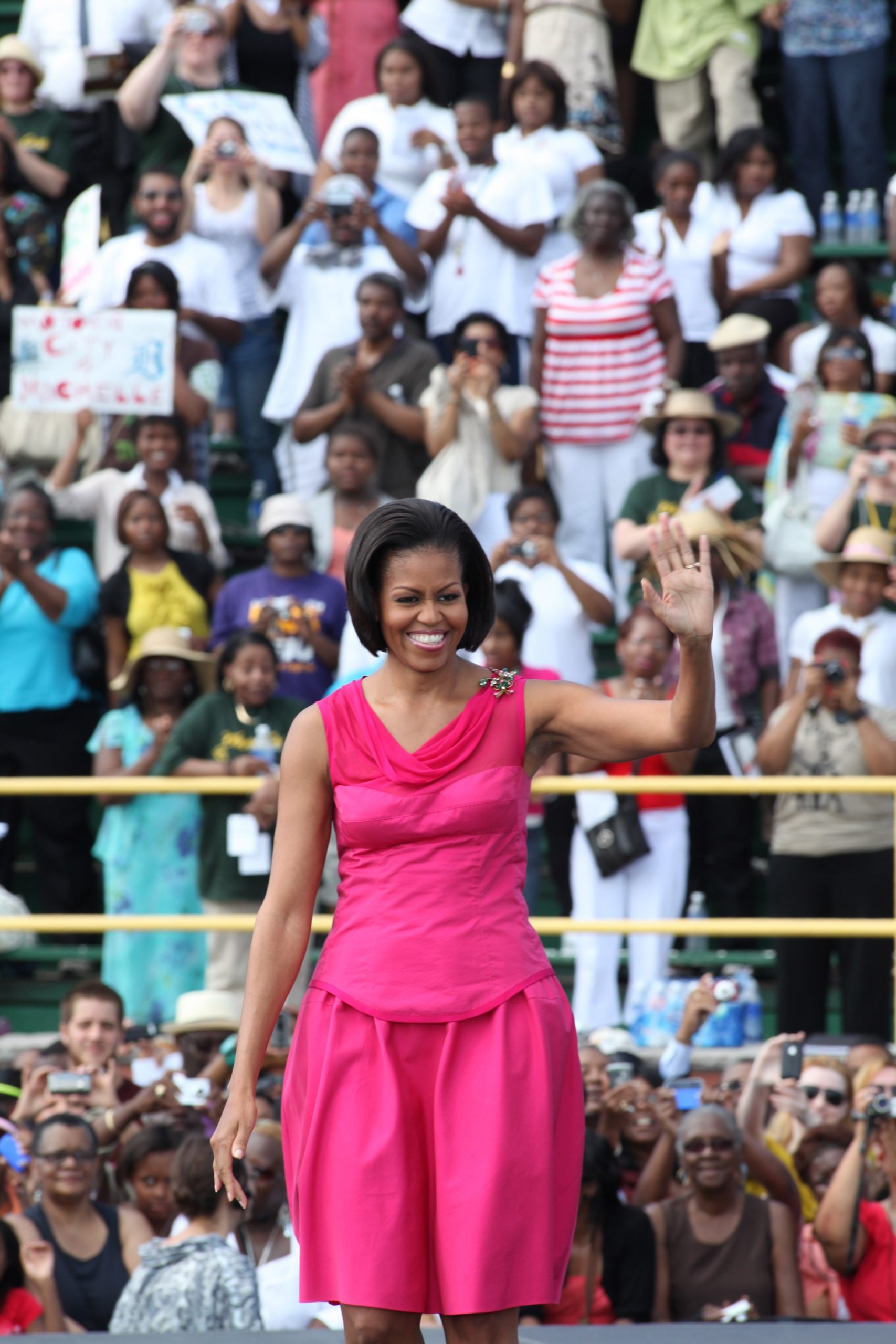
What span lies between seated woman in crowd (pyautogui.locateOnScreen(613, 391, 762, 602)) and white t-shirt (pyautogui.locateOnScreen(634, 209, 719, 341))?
1214 mm

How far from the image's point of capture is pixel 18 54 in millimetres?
10359

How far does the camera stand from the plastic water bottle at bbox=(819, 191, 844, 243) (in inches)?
422

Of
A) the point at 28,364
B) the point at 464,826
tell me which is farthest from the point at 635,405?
the point at 464,826

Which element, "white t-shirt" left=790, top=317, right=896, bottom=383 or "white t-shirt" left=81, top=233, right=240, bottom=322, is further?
"white t-shirt" left=81, top=233, right=240, bottom=322

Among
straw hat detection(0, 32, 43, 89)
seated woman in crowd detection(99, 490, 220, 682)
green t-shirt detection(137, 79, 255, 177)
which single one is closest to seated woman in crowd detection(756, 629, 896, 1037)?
seated woman in crowd detection(99, 490, 220, 682)

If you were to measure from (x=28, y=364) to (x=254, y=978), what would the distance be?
6025mm

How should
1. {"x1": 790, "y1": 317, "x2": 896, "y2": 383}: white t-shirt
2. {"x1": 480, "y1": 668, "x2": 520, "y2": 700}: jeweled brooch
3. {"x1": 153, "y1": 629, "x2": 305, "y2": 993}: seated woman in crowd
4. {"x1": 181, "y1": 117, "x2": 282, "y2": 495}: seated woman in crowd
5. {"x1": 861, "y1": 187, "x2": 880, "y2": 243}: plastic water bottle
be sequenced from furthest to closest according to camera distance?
{"x1": 861, "y1": 187, "x2": 880, "y2": 243}: plastic water bottle
{"x1": 181, "y1": 117, "x2": 282, "y2": 495}: seated woman in crowd
{"x1": 790, "y1": 317, "x2": 896, "y2": 383}: white t-shirt
{"x1": 153, "y1": 629, "x2": 305, "y2": 993}: seated woman in crowd
{"x1": 480, "y1": 668, "x2": 520, "y2": 700}: jeweled brooch

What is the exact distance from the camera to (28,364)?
8867mm

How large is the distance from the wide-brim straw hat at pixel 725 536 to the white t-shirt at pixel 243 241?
2.81 meters

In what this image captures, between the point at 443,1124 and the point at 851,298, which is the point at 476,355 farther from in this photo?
the point at 443,1124

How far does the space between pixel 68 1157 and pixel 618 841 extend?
2497 mm

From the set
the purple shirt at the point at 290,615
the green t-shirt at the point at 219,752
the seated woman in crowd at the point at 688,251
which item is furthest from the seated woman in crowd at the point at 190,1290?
the seated woman in crowd at the point at 688,251

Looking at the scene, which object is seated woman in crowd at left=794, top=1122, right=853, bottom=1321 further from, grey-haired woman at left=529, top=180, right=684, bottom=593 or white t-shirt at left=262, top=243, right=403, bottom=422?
white t-shirt at left=262, top=243, right=403, bottom=422

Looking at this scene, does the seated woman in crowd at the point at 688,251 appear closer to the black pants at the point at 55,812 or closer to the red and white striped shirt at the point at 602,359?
the red and white striped shirt at the point at 602,359
